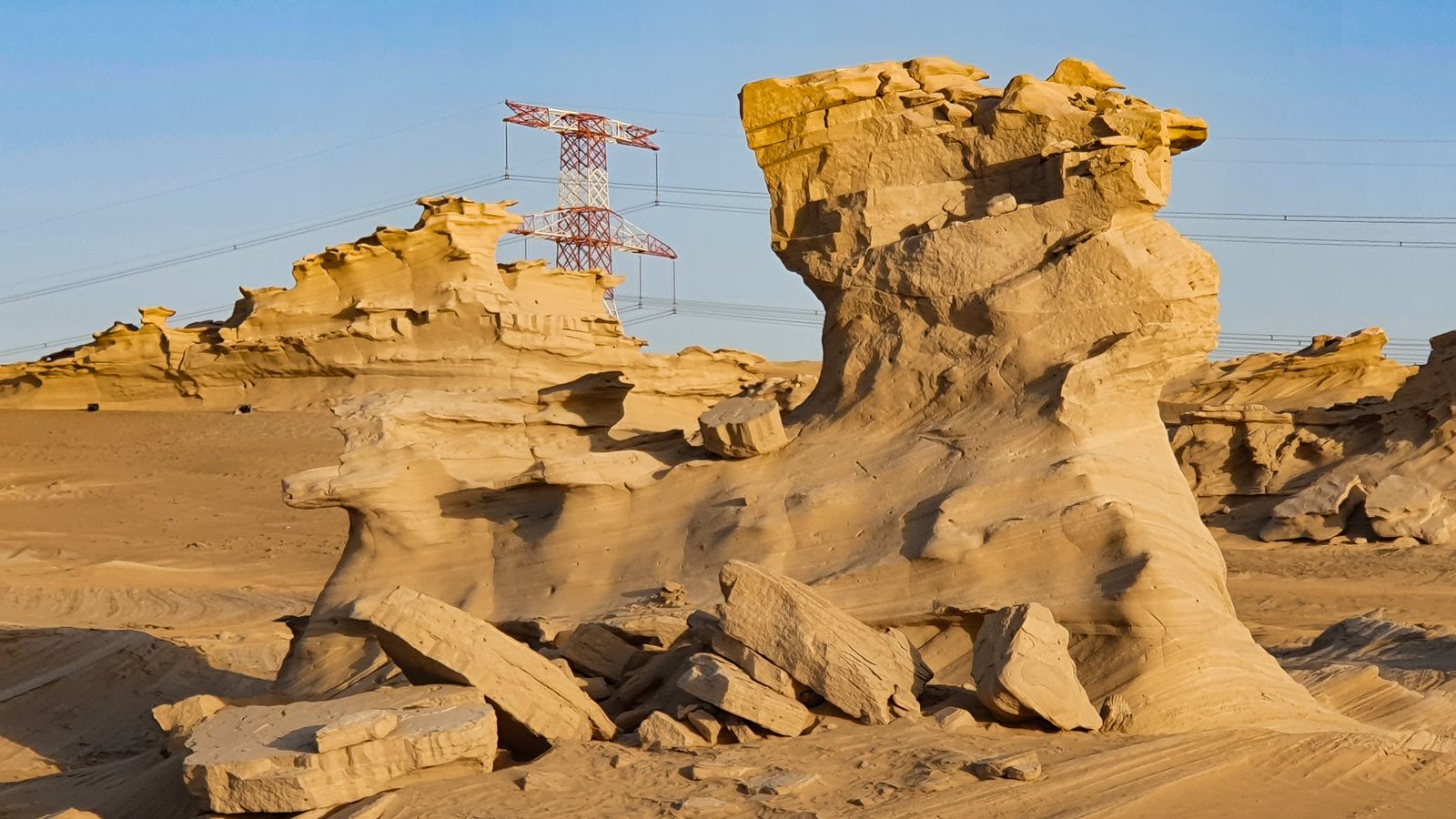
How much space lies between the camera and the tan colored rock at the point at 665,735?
6.17 meters

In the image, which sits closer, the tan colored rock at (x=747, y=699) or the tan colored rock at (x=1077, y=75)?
the tan colored rock at (x=747, y=699)

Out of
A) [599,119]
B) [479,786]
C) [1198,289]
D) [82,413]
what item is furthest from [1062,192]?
[599,119]

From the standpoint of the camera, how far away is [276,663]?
38.7ft


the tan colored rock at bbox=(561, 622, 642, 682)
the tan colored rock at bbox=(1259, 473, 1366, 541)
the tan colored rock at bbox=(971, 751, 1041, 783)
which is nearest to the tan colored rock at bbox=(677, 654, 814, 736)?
the tan colored rock at bbox=(971, 751, 1041, 783)

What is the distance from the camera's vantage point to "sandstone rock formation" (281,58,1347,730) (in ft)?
23.5

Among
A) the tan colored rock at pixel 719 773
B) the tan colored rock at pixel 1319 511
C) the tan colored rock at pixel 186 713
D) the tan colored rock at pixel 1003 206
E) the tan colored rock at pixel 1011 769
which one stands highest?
the tan colored rock at pixel 1003 206

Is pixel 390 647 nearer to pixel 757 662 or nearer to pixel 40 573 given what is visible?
pixel 757 662

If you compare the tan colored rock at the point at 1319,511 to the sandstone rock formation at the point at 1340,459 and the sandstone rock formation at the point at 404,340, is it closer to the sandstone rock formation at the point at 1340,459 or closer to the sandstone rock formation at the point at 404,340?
the sandstone rock formation at the point at 1340,459

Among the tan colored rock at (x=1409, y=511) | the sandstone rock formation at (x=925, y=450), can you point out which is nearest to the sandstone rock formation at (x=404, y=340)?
the tan colored rock at (x=1409, y=511)

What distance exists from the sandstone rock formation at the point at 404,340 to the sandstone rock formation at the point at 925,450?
14601 mm

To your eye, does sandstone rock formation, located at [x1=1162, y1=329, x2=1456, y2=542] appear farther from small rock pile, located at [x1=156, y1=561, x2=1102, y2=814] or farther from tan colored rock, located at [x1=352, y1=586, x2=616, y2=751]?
tan colored rock, located at [x1=352, y1=586, x2=616, y2=751]

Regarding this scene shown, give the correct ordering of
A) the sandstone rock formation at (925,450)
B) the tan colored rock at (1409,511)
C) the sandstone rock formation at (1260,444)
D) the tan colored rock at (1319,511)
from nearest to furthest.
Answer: the sandstone rock formation at (925,450) → the tan colored rock at (1409,511) → the tan colored rock at (1319,511) → the sandstone rock formation at (1260,444)

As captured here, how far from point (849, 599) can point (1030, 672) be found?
141 cm

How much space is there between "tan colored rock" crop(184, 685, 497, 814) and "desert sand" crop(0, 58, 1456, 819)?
18 millimetres
